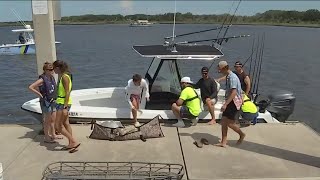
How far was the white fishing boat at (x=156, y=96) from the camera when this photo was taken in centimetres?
841

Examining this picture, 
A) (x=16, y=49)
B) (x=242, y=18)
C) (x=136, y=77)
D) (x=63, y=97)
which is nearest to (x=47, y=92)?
(x=63, y=97)

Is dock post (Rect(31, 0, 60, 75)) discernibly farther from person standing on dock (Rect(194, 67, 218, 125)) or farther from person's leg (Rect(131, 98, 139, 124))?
person standing on dock (Rect(194, 67, 218, 125))

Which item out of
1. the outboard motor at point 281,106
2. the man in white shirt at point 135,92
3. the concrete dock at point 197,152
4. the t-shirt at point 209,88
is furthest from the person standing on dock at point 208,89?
the outboard motor at point 281,106

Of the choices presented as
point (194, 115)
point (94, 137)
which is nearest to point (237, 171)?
point (194, 115)

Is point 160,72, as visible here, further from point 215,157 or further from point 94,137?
point 215,157

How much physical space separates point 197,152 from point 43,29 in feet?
11.5

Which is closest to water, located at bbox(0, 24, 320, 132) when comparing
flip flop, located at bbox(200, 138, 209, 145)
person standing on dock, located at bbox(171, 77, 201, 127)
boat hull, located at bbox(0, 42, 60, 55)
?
boat hull, located at bbox(0, 42, 60, 55)

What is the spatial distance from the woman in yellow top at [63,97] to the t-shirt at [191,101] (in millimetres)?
2413

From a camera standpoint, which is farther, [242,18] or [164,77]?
[242,18]

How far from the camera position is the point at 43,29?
7.15m

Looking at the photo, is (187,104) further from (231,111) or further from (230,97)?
(230,97)

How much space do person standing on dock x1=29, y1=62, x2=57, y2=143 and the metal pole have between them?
52cm

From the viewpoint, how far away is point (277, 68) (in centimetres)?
2691

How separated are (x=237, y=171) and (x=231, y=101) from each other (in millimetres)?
1256
